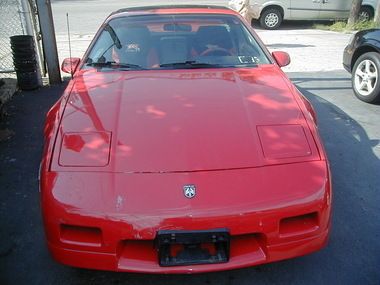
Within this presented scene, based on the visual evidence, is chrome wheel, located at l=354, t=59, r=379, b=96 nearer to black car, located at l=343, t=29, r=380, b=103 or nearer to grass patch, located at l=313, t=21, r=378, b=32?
black car, located at l=343, t=29, r=380, b=103

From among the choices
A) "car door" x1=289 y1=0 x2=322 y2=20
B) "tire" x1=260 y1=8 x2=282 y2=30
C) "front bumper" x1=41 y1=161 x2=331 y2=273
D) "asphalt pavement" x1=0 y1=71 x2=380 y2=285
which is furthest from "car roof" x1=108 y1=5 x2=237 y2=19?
"car door" x1=289 y1=0 x2=322 y2=20

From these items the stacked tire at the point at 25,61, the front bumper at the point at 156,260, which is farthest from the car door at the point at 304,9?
the front bumper at the point at 156,260

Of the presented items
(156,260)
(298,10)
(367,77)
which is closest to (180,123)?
(156,260)

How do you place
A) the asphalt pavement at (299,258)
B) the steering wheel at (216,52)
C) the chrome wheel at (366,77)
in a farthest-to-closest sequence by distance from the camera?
the chrome wheel at (366,77) → the steering wheel at (216,52) → the asphalt pavement at (299,258)

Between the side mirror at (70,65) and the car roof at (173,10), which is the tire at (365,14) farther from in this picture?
the side mirror at (70,65)

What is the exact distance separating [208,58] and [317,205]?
71.0 inches

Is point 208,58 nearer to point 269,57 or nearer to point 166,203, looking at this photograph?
point 269,57

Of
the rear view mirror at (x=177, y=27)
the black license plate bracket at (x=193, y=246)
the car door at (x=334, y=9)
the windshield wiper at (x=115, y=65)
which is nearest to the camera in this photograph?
the black license plate bracket at (x=193, y=246)

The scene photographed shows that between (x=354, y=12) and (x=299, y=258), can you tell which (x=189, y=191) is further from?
(x=354, y=12)

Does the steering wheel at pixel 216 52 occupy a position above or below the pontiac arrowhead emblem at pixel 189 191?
above

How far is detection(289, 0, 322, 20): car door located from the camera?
12.3m

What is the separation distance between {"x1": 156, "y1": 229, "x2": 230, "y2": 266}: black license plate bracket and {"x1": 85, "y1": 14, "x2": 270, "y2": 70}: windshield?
1.77 m

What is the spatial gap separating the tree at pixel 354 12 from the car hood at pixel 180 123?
10.3 meters

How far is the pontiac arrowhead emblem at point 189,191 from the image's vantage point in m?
2.24
